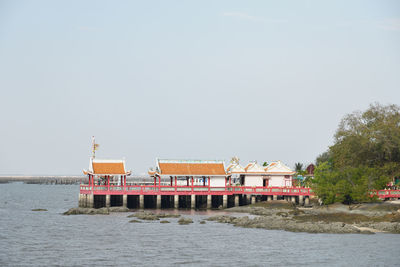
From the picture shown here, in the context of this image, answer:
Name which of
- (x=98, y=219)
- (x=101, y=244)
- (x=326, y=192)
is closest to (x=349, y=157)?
(x=326, y=192)

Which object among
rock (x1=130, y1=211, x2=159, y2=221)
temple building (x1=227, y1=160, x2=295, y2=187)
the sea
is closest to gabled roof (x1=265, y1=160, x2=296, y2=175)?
temple building (x1=227, y1=160, x2=295, y2=187)

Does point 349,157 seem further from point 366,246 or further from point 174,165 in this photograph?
point 366,246

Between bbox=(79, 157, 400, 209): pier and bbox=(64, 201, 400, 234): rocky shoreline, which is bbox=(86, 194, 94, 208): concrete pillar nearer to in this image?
bbox=(79, 157, 400, 209): pier

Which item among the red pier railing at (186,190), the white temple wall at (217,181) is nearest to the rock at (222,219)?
the red pier railing at (186,190)

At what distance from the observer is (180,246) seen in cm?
4747

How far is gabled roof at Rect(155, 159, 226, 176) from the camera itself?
255 feet

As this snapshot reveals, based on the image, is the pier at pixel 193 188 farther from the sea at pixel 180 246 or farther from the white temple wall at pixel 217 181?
the sea at pixel 180 246

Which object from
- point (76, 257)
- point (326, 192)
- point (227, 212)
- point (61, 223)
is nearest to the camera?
point (76, 257)

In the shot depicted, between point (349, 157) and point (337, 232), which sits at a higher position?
point (349, 157)

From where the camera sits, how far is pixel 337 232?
52.6 meters

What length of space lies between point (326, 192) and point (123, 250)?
30.4 m

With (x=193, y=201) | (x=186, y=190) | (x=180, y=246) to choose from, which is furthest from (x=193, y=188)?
(x=180, y=246)

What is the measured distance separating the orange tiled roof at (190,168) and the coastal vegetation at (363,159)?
13.0 meters

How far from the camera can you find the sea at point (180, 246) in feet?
136
